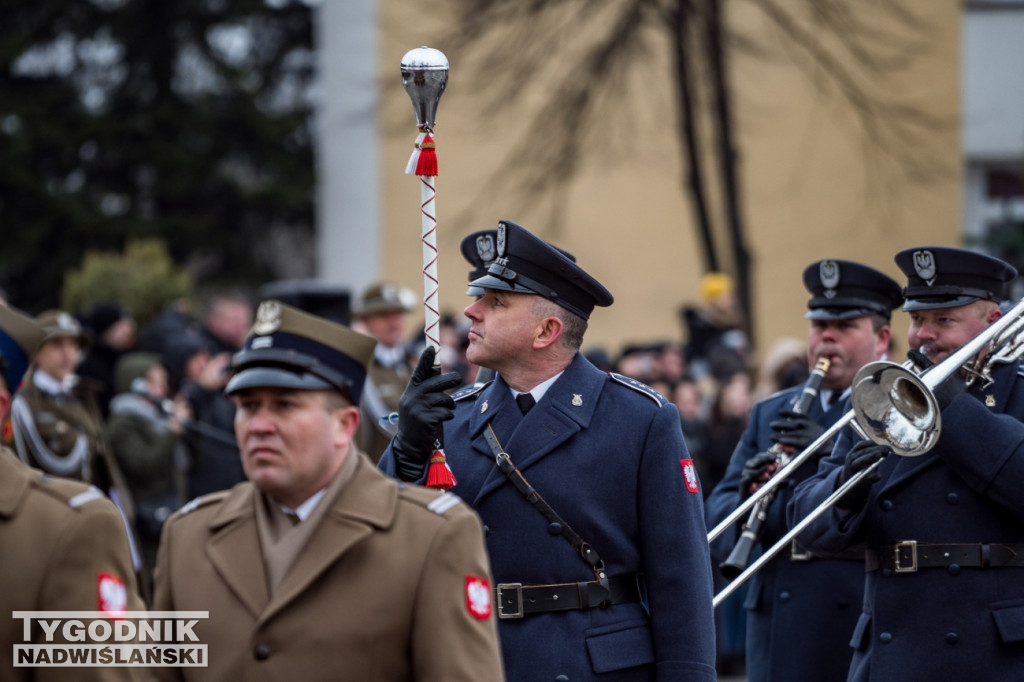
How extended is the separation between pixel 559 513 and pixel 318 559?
1.39 meters

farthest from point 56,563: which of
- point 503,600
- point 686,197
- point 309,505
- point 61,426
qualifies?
point 686,197

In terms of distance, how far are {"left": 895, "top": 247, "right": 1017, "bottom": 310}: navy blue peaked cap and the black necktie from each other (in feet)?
5.07

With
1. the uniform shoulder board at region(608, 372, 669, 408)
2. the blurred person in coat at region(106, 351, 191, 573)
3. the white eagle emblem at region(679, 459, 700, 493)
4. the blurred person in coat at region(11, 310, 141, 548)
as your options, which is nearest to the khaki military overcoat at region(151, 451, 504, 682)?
the white eagle emblem at region(679, 459, 700, 493)

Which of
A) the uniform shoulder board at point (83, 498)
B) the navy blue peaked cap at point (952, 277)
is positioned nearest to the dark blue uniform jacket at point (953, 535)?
the navy blue peaked cap at point (952, 277)

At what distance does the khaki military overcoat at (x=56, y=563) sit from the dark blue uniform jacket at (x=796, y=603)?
11.4 feet

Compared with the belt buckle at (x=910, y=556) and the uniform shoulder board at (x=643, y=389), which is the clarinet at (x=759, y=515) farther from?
the uniform shoulder board at (x=643, y=389)

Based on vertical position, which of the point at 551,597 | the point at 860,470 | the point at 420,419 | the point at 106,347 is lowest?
the point at 551,597

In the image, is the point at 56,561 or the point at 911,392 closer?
the point at 56,561

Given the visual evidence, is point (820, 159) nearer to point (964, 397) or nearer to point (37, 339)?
point (964, 397)

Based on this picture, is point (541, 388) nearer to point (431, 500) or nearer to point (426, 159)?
point (426, 159)

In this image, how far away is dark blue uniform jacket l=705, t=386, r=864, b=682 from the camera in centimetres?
659

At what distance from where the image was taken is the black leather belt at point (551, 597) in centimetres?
486

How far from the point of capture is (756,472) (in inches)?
261

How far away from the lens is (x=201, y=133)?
990 inches
